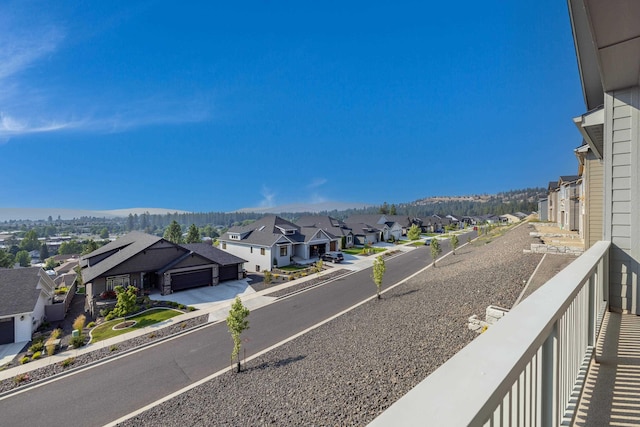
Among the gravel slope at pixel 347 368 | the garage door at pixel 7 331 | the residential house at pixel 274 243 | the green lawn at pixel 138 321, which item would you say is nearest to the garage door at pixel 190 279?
the green lawn at pixel 138 321

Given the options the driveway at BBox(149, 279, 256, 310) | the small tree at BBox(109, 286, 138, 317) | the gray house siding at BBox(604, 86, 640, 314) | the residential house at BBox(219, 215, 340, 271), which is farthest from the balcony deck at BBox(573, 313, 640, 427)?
the residential house at BBox(219, 215, 340, 271)

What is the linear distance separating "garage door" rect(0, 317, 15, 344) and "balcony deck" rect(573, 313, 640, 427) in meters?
21.4

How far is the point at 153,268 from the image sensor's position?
21.4 m

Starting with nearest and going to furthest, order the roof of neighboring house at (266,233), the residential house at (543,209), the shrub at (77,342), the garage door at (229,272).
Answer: the shrub at (77,342)
the garage door at (229,272)
the roof of neighboring house at (266,233)
the residential house at (543,209)

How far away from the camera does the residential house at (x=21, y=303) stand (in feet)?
47.0

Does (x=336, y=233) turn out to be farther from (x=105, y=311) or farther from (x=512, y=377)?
(x=512, y=377)

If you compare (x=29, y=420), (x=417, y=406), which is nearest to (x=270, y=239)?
(x=29, y=420)

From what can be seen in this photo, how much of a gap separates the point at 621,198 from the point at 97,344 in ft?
60.0

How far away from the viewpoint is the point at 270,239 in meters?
29.1

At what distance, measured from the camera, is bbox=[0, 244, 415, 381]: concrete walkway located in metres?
12.1

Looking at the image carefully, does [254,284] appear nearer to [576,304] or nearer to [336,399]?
[336,399]

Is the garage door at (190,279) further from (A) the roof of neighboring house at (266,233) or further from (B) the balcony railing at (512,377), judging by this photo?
(B) the balcony railing at (512,377)

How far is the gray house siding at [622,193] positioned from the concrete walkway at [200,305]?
1550 centimetres

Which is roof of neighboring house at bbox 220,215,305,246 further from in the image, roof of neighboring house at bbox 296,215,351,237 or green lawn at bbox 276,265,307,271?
roof of neighboring house at bbox 296,215,351,237
